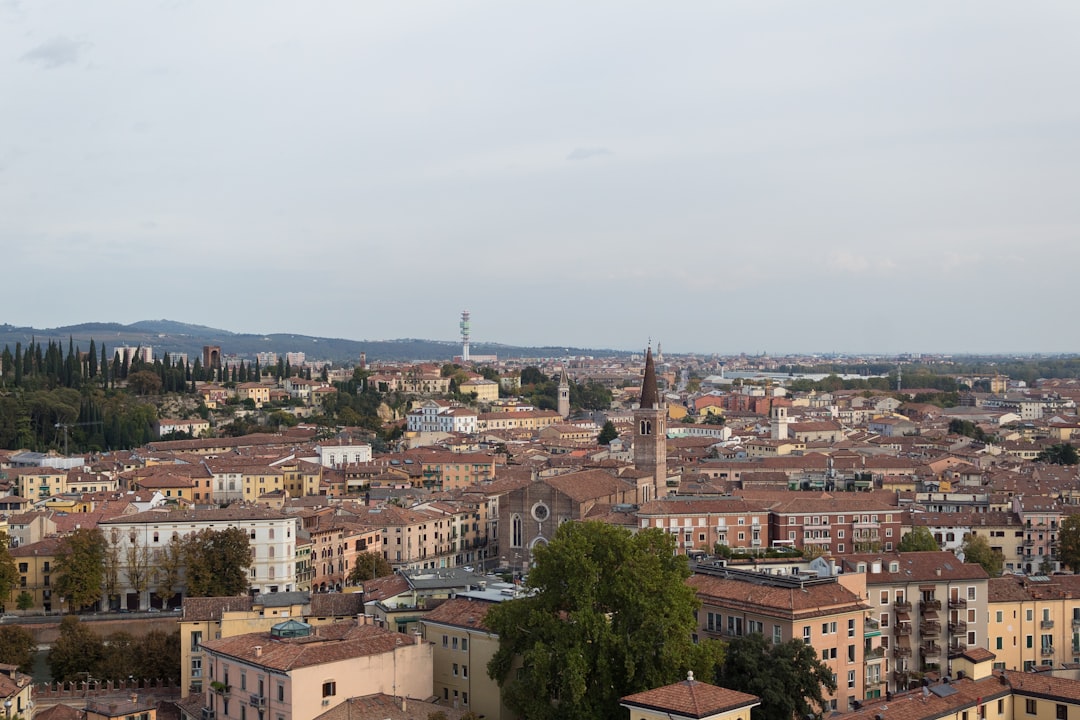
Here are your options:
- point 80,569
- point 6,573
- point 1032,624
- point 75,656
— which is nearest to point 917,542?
point 1032,624

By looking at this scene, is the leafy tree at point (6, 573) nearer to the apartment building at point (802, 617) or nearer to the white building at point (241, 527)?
the white building at point (241, 527)

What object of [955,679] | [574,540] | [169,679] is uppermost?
[574,540]

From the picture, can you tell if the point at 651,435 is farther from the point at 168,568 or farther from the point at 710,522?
the point at 168,568

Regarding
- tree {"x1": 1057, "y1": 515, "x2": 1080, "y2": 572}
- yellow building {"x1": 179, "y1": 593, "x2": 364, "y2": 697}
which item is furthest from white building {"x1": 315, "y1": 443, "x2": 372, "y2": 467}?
tree {"x1": 1057, "y1": 515, "x2": 1080, "y2": 572}

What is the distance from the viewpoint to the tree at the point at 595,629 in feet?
65.6

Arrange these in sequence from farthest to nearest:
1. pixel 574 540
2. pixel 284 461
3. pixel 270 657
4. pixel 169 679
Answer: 1. pixel 284 461
2. pixel 169 679
3. pixel 574 540
4. pixel 270 657

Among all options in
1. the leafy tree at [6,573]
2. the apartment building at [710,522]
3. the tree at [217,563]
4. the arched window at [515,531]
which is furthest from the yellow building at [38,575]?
the apartment building at [710,522]

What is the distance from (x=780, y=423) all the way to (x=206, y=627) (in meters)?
55.7

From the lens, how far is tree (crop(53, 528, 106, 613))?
36062 mm

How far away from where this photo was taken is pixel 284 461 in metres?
58.9

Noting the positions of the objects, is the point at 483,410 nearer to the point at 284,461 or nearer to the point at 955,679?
the point at 284,461

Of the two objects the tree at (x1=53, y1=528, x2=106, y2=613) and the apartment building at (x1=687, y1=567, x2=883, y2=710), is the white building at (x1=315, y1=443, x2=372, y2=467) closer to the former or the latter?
the tree at (x1=53, y1=528, x2=106, y2=613)

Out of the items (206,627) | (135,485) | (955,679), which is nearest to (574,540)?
(955,679)

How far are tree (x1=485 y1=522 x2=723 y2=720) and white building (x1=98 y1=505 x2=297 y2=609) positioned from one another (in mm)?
18767
